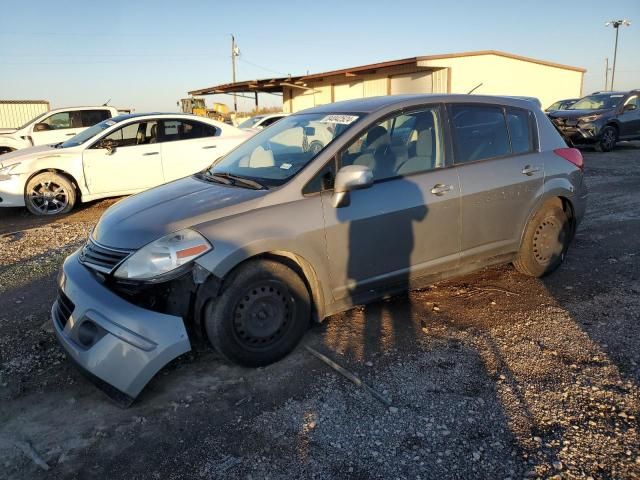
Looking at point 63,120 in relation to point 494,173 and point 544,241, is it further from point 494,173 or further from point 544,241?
point 544,241

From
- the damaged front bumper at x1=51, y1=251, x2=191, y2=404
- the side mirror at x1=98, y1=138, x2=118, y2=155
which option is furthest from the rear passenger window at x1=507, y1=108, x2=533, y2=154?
the side mirror at x1=98, y1=138, x2=118, y2=155

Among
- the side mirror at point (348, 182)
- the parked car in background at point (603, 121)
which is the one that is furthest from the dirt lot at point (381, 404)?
the parked car in background at point (603, 121)

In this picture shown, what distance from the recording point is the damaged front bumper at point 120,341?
2.91 metres

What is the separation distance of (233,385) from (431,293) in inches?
85.9

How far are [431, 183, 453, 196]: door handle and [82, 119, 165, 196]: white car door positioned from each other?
19.9 feet

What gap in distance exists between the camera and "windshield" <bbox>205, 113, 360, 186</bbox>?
3732 mm

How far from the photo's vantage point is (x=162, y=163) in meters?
8.78

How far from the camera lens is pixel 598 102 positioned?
16016 millimetres

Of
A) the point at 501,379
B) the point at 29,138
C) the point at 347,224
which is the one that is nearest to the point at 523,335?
the point at 501,379

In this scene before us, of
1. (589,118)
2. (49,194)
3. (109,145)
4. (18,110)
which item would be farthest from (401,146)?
(18,110)

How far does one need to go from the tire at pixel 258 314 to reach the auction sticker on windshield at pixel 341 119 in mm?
1265

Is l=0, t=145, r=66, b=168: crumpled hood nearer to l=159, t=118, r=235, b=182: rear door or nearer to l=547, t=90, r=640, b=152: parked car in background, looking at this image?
l=159, t=118, r=235, b=182: rear door

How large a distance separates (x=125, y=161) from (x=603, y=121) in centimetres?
1362

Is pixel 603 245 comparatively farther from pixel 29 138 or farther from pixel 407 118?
pixel 29 138
